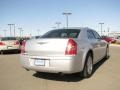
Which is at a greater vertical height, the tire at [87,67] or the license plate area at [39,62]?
the license plate area at [39,62]

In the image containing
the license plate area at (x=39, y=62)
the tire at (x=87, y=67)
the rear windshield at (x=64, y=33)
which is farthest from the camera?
the rear windshield at (x=64, y=33)

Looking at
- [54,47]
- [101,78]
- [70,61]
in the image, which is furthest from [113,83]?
[54,47]

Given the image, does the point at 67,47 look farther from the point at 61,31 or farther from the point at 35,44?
the point at 61,31

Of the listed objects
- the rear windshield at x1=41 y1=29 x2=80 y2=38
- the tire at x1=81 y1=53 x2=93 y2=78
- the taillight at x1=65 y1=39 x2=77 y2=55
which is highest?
the rear windshield at x1=41 y1=29 x2=80 y2=38

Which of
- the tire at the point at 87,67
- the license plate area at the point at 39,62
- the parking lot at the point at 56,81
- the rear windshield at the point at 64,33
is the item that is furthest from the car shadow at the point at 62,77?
the rear windshield at the point at 64,33

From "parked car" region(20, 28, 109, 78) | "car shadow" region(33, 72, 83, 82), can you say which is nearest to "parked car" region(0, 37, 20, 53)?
"car shadow" region(33, 72, 83, 82)

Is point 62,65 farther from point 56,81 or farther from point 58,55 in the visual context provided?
point 56,81

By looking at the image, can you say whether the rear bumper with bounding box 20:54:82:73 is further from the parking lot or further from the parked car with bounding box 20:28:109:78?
the parking lot

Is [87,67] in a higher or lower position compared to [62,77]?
higher

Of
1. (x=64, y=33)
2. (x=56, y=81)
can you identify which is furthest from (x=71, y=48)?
(x=64, y=33)

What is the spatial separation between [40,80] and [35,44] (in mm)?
1091

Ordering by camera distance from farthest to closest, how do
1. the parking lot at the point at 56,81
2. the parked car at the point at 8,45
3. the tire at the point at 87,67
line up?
the parked car at the point at 8,45 < the tire at the point at 87,67 < the parking lot at the point at 56,81

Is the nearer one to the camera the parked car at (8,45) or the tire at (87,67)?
the tire at (87,67)

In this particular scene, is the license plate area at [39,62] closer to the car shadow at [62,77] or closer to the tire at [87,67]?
the car shadow at [62,77]
